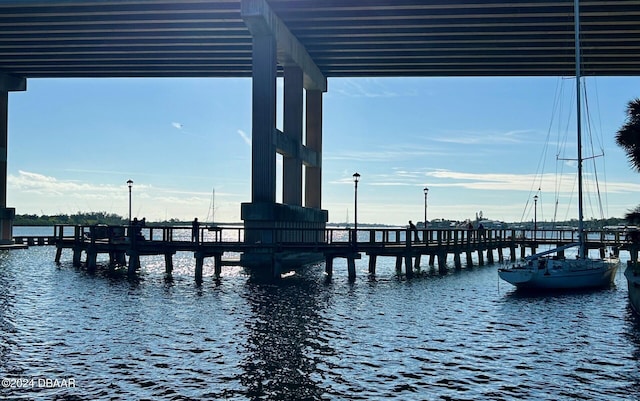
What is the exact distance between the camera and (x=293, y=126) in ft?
174

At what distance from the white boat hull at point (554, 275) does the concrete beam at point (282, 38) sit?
2315 cm

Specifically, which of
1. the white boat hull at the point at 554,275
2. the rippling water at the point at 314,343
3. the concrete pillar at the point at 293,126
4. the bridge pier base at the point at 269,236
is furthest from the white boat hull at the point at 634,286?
the concrete pillar at the point at 293,126

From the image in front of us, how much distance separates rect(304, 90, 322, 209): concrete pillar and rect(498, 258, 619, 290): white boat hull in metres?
30.4

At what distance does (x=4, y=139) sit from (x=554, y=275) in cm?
6074

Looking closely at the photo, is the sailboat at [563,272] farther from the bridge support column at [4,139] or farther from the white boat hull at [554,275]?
the bridge support column at [4,139]

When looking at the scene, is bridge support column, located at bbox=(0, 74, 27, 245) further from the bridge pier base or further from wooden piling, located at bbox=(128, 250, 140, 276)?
the bridge pier base

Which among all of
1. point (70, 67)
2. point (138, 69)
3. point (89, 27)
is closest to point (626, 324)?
point (89, 27)

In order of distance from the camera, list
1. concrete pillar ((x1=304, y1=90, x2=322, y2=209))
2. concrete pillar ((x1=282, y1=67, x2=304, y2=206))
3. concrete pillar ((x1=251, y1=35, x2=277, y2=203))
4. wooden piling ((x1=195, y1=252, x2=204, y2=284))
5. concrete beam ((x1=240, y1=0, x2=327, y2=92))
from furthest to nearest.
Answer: concrete pillar ((x1=304, y1=90, x2=322, y2=209)) < concrete pillar ((x1=282, y1=67, x2=304, y2=206)) < concrete pillar ((x1=251, y1=35, x2=277, y2=203)) < concrete beam ((x1=240, y1=0, x2=327, y2=92)) < wooden piling ((x1=195, y1=252, x2=204, y2=284))

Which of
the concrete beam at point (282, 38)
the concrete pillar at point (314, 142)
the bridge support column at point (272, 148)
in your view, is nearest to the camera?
the bridge support column at point (272, 148)

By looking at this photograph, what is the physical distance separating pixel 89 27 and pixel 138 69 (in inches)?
438

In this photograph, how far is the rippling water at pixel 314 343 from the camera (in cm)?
1488

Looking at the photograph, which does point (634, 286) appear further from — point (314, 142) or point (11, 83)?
point (11, 83)

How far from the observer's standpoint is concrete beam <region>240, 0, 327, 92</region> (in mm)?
41362

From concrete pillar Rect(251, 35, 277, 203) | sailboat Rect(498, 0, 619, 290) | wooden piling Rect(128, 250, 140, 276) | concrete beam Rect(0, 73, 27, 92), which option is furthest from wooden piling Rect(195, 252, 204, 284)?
concrete beam Rect(0, 73, 27, 92)
